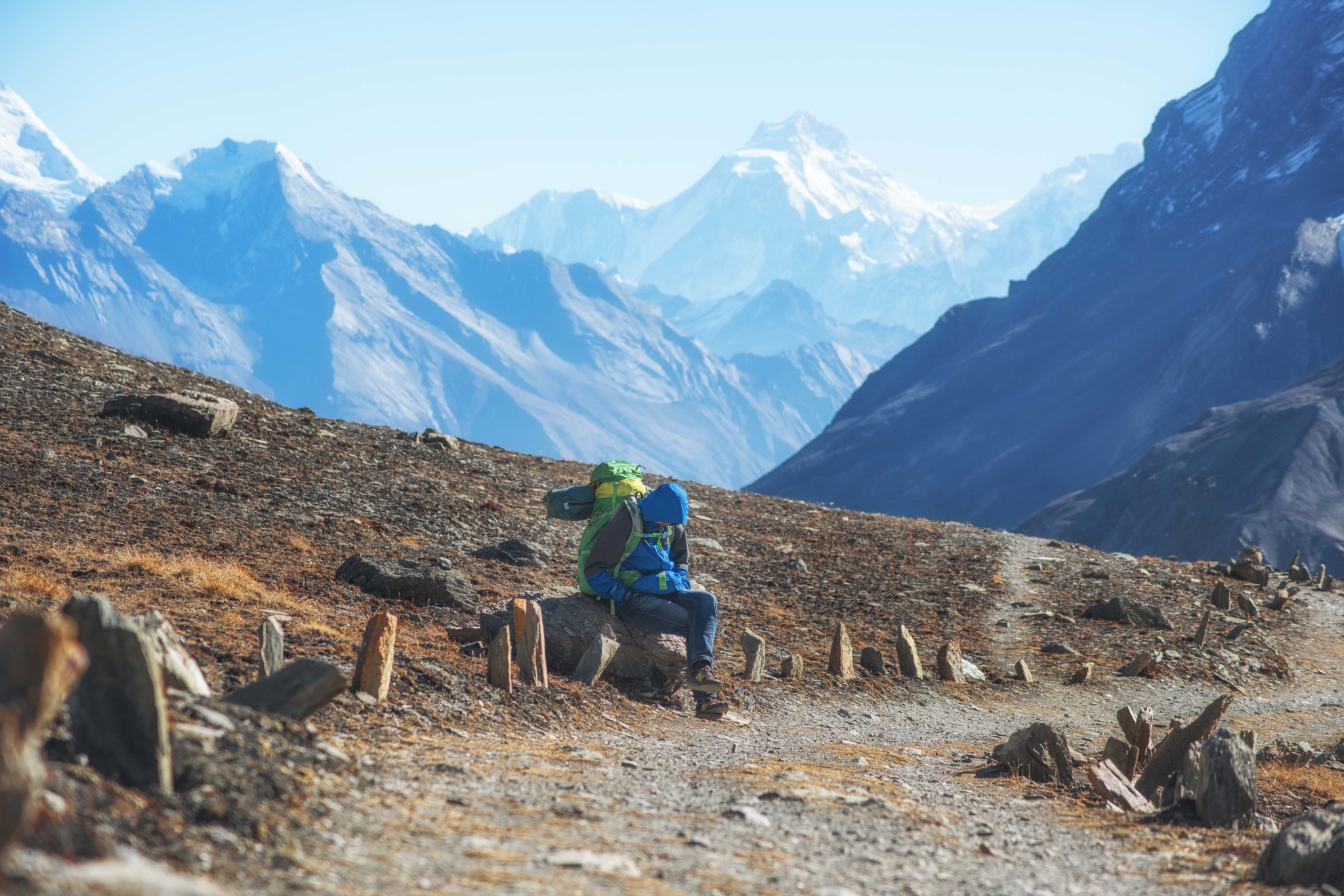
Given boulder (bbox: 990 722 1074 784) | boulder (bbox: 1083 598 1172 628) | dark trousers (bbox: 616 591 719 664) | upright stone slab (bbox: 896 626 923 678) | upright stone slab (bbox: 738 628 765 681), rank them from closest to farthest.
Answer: boulder (bbox: 990 722 1074 784) → dark trousers (bbox: 616 591 719 664) → upright stone slab (bbox: 738 628 765 681) → upright stone slab (bbox: 896 626 923 678) → boulder (bbox: 1083 598 1172 628)

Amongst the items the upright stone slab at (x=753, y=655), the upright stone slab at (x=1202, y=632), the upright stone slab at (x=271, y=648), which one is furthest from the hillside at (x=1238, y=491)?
the upright stone slab at (x=271, y=648)

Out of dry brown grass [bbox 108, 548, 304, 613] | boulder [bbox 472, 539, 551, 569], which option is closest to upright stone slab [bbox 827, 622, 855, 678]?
boulder [bbox 472, 539, 551, 569]

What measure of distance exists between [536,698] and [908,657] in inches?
262

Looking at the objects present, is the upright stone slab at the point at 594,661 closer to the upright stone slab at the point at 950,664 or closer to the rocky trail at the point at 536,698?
the rocky trail at the point at 536,698

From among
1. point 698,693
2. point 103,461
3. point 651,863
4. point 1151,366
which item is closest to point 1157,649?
point 698,693

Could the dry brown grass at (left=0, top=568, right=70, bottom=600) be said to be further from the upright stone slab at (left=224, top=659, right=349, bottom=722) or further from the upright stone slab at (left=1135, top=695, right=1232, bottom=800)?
the upright stone slab at (left=1135, top=695, right=1232, bottom=800)

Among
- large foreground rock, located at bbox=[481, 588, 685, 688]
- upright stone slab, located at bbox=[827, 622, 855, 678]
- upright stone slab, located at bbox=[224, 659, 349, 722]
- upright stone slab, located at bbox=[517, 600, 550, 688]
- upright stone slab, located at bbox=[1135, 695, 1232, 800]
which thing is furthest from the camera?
upright stone slab, located at bbox=[827, 622, 855, 678]

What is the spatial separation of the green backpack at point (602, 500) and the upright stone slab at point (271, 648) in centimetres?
325

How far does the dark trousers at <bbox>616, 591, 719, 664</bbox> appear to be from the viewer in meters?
10.2

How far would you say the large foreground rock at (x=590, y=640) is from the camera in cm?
1028

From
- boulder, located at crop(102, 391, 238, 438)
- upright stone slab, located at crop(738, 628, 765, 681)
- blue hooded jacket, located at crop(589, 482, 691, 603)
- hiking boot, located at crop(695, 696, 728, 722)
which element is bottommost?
hiking boot, located at crop(695, 696, 728, 722)

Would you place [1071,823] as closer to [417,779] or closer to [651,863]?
[651,863]

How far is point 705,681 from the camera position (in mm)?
10031

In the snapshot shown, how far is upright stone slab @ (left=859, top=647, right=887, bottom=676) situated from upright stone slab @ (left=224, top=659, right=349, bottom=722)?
29.4ft
